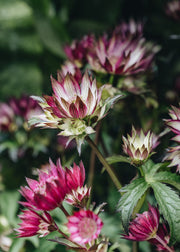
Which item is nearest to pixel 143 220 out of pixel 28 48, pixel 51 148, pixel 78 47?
pixel 78 47

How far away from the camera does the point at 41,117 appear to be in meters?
0.54

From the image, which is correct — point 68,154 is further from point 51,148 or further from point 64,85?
point 64,85

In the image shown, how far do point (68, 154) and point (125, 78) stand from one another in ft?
1.11

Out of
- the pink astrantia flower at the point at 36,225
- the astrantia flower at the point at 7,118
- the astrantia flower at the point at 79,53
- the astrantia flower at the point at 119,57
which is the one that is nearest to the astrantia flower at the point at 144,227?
the pink astrantia flower at the point at 36,225

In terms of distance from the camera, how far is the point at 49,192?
1.52ft

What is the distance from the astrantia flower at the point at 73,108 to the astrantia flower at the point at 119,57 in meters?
0.13

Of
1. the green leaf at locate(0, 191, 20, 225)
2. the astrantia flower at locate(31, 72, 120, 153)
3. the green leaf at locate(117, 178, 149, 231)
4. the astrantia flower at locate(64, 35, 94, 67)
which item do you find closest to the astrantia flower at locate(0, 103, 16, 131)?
the green leaf at locate(0, 191, 20, 225)

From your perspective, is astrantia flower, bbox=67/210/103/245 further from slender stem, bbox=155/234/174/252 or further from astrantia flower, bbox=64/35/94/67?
astrantia flower, bbox=64/35/94/67

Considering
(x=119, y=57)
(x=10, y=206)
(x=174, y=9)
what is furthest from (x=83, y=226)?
(x=174, y=9)

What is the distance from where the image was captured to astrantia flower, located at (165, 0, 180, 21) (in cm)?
104

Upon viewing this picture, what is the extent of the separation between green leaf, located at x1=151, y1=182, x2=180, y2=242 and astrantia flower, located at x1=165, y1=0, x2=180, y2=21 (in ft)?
2.34

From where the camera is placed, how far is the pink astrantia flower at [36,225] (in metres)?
0.50

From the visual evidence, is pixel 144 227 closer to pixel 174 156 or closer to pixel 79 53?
pixel 174 156

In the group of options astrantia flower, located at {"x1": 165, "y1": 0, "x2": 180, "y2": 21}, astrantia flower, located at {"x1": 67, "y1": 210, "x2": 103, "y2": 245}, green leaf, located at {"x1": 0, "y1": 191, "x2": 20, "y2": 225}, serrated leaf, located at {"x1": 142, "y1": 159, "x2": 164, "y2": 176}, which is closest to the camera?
astrantia flower, located at {"x1": 67, "y1": 210, "x2": 103, "y2": 245}
